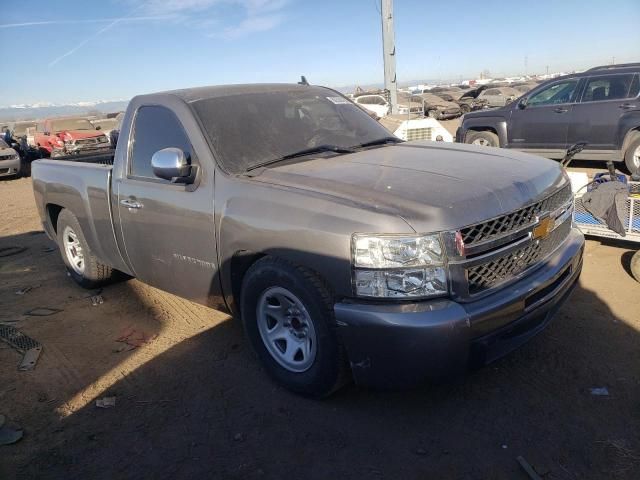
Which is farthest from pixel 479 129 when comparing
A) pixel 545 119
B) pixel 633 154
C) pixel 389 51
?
pixel 389 51

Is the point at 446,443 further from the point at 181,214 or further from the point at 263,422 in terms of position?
the point at 181,214

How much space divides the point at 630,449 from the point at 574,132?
836 cm

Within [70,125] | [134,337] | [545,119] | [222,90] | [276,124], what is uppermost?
[222,90]

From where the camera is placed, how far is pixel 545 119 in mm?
9977

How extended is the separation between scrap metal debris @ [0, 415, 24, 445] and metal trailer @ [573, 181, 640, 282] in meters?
4.50

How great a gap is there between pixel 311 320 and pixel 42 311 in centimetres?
349

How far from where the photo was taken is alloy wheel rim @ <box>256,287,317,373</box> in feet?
9.73

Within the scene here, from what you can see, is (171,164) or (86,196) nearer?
(171,164)

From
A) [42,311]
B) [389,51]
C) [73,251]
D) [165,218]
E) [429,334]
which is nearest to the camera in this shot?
[429,334]

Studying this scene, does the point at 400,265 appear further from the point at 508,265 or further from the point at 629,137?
the point at 629,137

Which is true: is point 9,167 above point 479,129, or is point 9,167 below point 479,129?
below

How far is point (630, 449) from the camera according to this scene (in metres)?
2.49

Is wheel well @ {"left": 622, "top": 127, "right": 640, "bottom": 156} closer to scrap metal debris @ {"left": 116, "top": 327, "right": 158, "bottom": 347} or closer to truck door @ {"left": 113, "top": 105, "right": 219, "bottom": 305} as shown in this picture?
truck door @ {"left": 113, "top": 105, "right": 219, "bottom": 305}

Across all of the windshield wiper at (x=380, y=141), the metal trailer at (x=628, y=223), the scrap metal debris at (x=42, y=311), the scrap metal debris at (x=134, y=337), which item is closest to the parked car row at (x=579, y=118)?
the metal trailer at (x=628, y=223)
